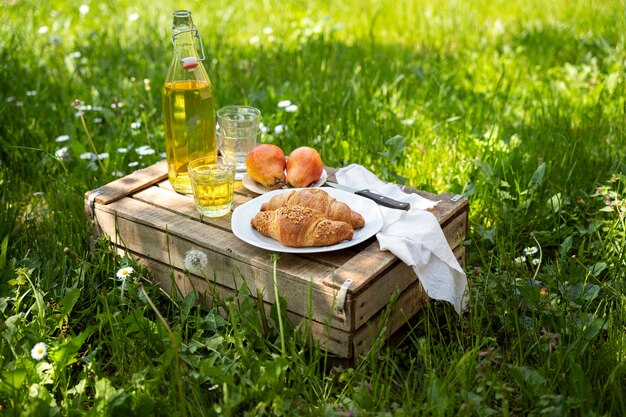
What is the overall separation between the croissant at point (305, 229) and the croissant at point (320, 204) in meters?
0.05

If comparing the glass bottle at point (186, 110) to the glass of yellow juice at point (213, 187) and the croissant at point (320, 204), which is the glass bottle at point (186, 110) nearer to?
the glass of yellow juice at point (213, 187)

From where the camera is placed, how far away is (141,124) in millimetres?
3789

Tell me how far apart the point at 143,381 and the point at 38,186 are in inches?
63.3

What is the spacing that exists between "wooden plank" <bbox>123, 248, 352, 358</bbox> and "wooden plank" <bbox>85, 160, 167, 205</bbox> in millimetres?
179

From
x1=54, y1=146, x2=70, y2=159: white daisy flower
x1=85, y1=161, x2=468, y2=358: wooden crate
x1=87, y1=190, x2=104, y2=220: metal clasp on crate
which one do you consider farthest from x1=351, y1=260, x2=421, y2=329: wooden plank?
x1=54, y1=146, x2=70, y2=159: white daisy flower

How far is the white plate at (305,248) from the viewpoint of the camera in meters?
2.10

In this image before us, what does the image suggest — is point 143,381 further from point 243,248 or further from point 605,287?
point 605,287

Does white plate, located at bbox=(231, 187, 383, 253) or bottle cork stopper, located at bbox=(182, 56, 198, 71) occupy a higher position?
bottle cork stopper, located at bbox=(182, 56, 198, 71)

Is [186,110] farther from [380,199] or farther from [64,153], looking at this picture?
[64,153]

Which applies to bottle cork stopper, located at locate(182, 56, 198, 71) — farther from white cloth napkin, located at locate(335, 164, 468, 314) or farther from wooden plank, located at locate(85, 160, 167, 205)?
white cloth napkin, located at locate(335, 164, 468, 314)

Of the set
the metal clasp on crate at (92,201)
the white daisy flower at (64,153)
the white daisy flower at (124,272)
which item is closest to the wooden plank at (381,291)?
the white daisy flower at (124,272)

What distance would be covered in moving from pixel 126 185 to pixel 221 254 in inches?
22.5

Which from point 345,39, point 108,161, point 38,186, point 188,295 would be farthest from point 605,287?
point 345,39

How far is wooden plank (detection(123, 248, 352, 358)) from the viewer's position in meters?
2.02
